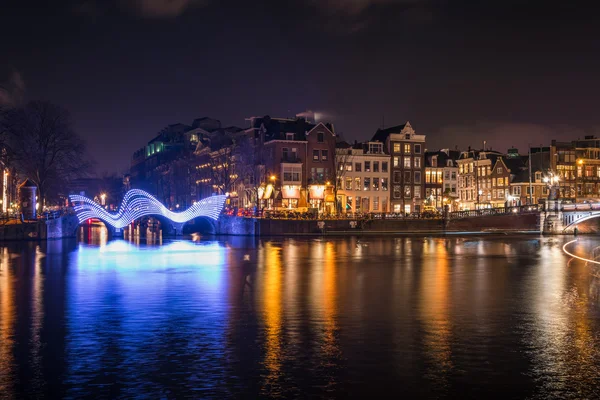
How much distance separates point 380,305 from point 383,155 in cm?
9386

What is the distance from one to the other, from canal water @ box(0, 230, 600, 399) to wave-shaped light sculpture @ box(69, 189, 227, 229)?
47.9 meters

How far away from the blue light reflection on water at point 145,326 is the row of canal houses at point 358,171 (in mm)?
62964

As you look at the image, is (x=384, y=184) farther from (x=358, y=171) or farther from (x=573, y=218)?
(x=573, y=218)

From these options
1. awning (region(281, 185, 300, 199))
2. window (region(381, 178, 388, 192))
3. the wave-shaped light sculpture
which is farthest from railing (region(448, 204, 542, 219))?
the wave-shaped light sculpture

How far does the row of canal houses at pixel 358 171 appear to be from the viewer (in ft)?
361

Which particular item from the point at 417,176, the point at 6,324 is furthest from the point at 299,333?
the point at 417,176

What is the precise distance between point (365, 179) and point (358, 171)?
206cm

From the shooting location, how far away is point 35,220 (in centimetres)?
7800

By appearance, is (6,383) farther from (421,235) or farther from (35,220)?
(421,235)

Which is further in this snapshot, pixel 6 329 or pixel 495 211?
pixel 495 211

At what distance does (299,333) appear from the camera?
2170 cm

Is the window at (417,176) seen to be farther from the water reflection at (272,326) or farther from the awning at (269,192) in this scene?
the water reflection at (272,326)

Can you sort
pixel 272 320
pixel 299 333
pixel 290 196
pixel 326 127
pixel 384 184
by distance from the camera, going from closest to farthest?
1. pixel 299 333
2. pixel 272 320
3. pixel 290 196
4. pixel 326 127
5. pixel 384 184

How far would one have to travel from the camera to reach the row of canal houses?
361 feet
